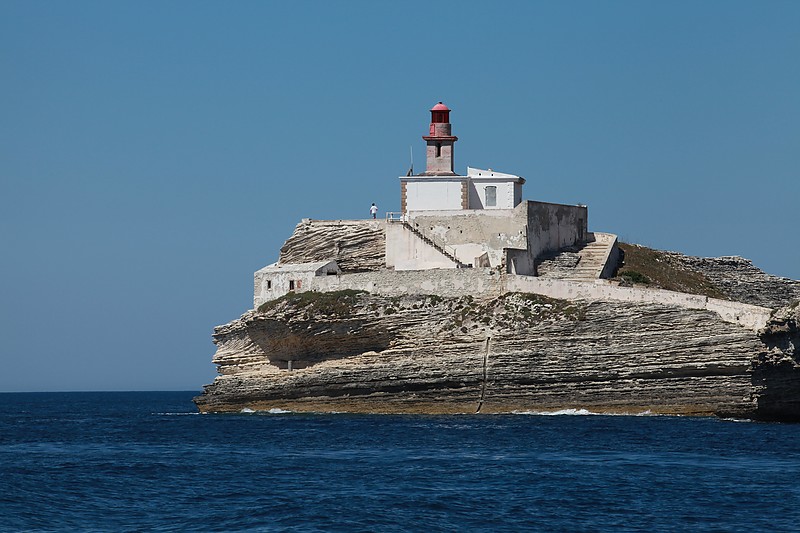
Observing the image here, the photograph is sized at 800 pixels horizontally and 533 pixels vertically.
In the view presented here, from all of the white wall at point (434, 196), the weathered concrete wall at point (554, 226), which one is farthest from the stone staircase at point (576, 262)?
the white wall at point (434, 196)

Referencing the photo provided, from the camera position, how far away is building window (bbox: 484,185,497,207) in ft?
201

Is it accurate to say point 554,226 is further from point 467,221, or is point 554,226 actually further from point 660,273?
point 660,273

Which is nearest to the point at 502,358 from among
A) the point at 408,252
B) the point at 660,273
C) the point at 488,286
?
the point at 488,286

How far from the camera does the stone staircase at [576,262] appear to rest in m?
58.2

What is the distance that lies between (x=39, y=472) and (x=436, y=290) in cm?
2174

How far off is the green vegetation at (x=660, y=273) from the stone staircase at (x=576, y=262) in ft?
4.05

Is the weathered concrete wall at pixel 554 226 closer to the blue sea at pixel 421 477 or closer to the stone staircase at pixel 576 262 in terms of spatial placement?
the stone staircase at pixel 576 262

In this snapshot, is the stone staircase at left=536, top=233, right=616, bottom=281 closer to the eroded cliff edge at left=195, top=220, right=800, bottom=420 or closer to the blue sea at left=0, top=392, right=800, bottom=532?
the eroded cliff edge at left=195, top=220, right=800, bottom=420

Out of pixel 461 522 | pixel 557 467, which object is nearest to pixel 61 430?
pixel 557 467

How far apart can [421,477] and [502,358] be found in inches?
715

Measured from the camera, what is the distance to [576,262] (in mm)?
59438

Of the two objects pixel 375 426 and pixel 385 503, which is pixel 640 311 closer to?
pixel 375 426

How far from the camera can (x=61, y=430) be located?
56.0 metres

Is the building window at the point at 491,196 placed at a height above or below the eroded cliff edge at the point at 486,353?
above
